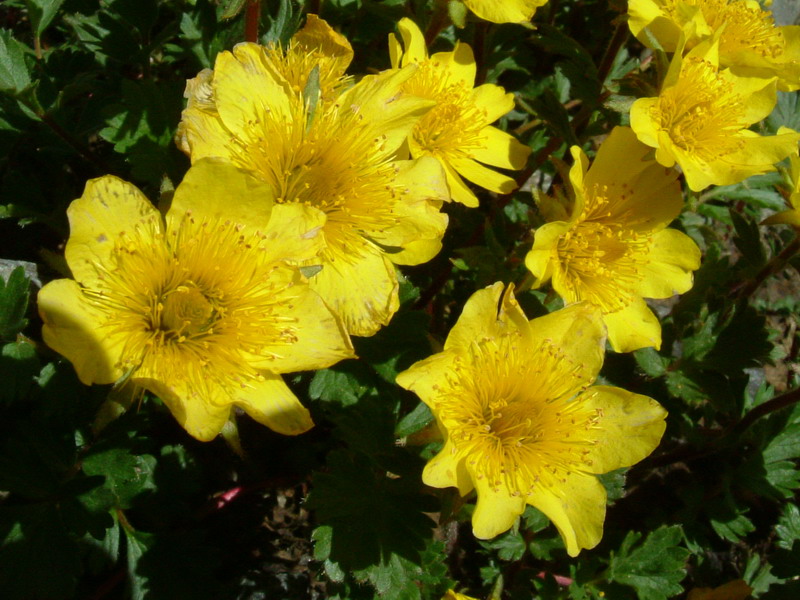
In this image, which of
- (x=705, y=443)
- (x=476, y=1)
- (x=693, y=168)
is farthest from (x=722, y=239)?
(x=476, y=1)

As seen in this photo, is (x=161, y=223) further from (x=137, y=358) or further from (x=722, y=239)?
(x=722, y=239)

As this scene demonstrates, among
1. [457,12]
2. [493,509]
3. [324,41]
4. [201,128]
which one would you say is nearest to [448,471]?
[493,509]

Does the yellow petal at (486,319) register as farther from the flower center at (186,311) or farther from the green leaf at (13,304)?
the green leaf at (13,304)

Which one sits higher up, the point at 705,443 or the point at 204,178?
the point at 204,178

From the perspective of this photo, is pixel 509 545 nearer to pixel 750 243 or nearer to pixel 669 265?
pixel 669 265

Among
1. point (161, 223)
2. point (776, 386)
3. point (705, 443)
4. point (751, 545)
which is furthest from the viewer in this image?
point (776, 386)

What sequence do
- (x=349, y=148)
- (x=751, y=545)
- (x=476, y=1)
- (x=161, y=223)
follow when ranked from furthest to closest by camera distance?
(x=751, y=545), (x=476, y=1), (x=349, y=148), (x=161, y=223)

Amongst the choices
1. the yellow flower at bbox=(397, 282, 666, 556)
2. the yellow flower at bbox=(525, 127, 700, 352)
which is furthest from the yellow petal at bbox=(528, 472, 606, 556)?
the yellow flower at bbox=(525, 127, 700, 352)

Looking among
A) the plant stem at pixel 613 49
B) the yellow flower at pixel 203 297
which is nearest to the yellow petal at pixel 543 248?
the yellow flower at pixel 203 297
